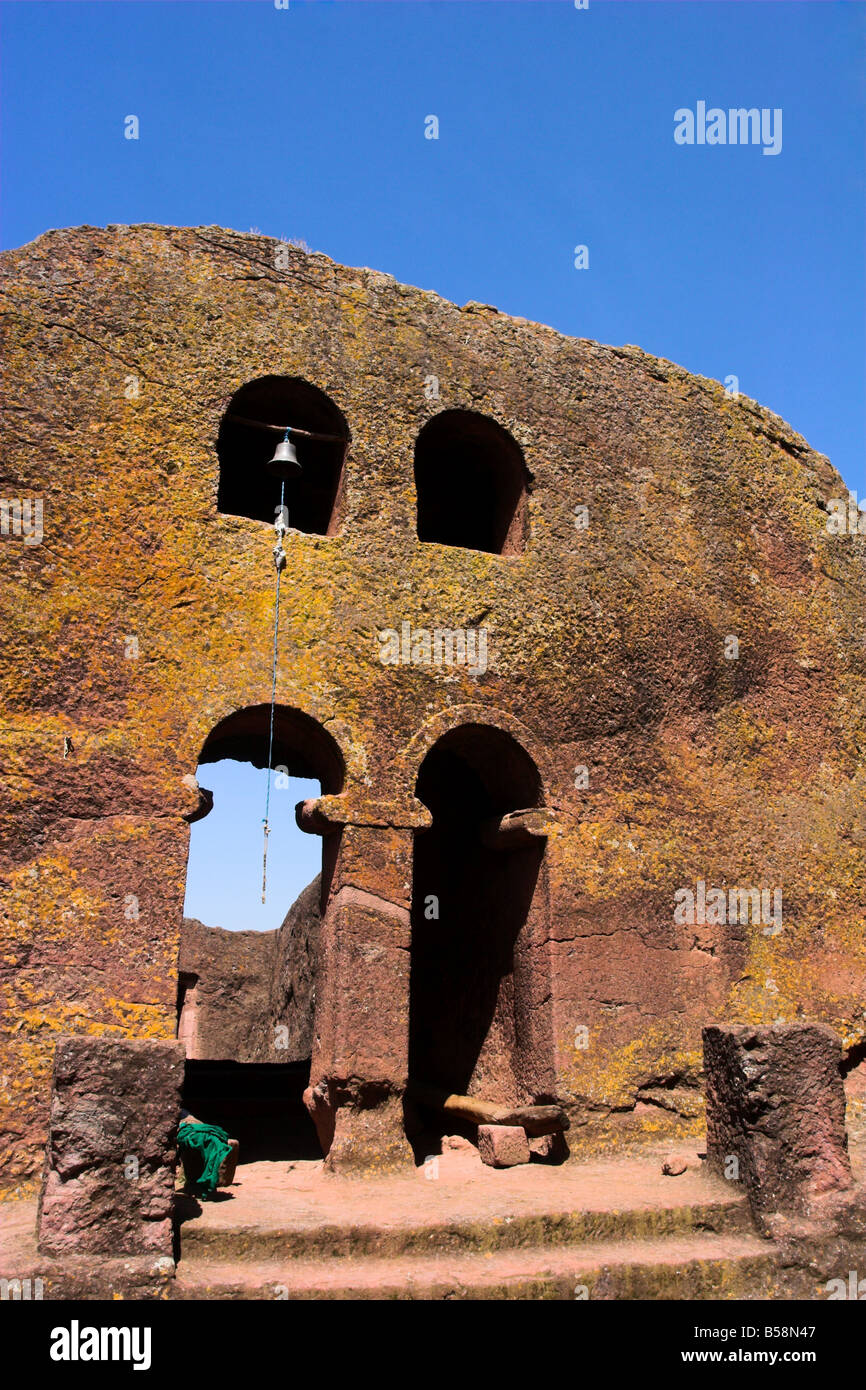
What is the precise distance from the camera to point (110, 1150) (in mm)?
4473

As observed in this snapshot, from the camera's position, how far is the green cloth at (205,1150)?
17.8 feet

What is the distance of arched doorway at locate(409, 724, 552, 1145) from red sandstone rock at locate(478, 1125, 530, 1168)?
0.94ft

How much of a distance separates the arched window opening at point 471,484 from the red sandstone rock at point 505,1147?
3.83 m

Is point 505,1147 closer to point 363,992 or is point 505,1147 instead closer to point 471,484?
point 363,992

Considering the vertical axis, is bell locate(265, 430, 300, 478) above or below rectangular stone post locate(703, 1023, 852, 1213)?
above

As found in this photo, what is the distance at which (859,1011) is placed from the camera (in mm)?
7625

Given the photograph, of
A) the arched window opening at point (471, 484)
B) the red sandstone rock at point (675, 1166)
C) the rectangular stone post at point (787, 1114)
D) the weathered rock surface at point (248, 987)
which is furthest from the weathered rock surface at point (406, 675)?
the weathered rock surface at point (248, 987)

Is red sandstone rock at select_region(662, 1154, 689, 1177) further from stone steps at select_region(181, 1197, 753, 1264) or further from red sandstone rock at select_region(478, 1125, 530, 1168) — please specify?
red sandstone rock at select_region(478, 1125, 530, 1168)

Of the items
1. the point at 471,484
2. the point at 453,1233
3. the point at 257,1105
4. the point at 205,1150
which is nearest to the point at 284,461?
the point at 471,484

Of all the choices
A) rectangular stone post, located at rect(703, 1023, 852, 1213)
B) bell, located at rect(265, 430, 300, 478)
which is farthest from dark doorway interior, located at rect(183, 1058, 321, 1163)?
bell, located at rect(265, 430, 300, 478)

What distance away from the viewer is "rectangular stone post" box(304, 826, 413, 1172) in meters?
6.07

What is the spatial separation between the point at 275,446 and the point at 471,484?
5.46 ft

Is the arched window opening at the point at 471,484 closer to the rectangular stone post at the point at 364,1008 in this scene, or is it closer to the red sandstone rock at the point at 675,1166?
the rectangular stone post at the point at 364,1008
